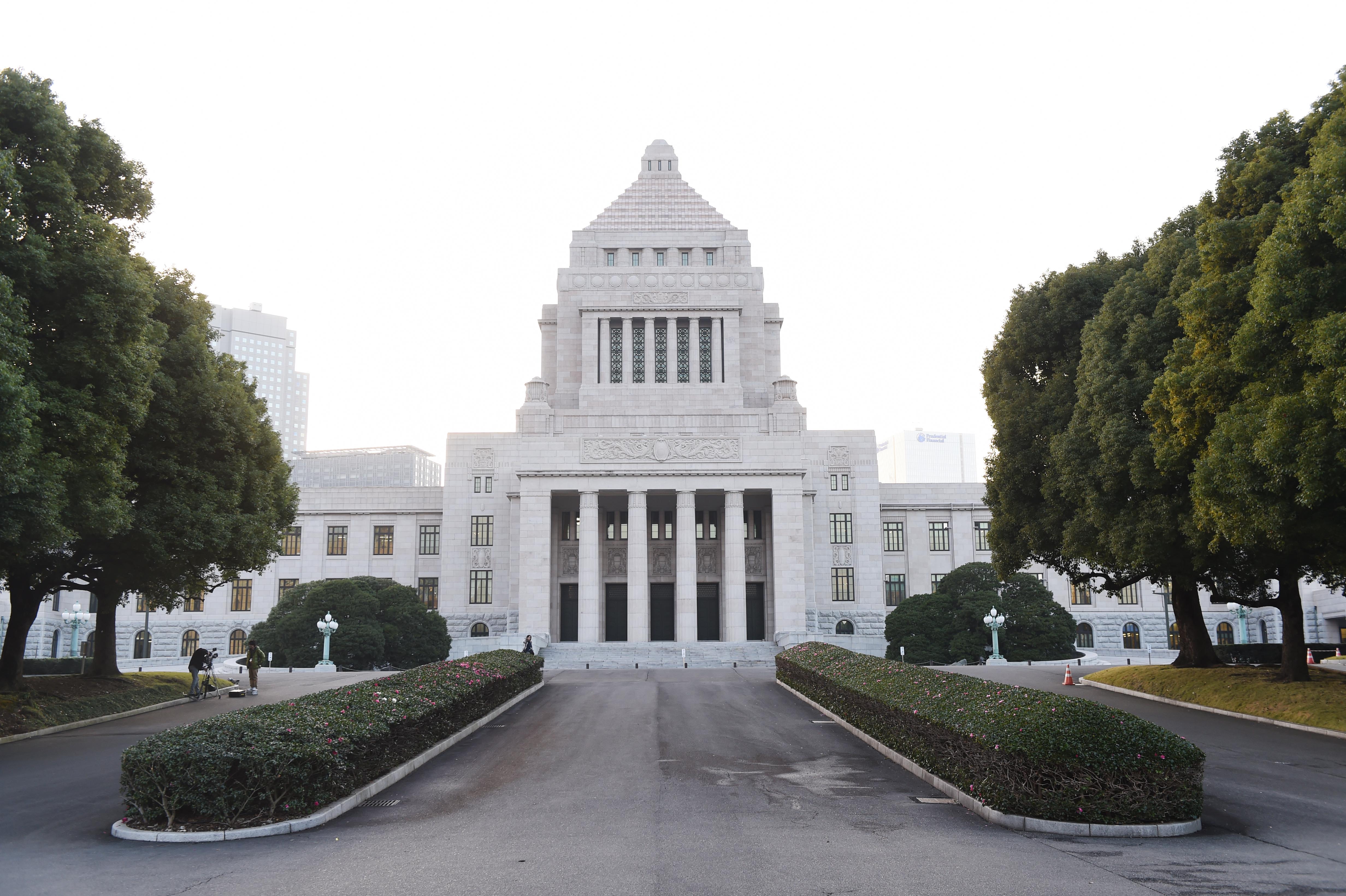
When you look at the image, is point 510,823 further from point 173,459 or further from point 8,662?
point 8,662

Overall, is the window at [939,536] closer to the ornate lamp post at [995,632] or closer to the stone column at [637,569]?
the ornate lamp post at [995,632]

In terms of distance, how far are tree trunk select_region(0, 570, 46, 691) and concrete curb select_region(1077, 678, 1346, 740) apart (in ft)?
95.4

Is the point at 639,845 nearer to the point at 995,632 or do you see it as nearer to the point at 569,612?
the point at 995,632

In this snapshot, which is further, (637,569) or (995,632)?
(637,569)

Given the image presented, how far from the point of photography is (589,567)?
52.1 meters

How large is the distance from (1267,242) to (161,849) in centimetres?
1974

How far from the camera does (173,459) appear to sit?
23.0 metres

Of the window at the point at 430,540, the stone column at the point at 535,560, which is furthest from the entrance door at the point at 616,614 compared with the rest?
the window at the point at 430,540

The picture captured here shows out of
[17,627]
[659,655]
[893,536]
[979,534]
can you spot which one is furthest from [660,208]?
[17,627]

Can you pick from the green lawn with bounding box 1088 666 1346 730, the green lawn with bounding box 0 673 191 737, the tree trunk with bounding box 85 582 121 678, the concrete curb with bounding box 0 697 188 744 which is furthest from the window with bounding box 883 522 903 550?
the tree trunk with bounding box 85 582 121 678

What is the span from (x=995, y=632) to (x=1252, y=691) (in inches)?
998

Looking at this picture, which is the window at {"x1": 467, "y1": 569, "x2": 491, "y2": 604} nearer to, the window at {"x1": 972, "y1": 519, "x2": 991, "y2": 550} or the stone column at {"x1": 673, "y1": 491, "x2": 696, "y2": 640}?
the stone column at {"x1": 673, "y1": 491, "x2": 696, "y2": 640}

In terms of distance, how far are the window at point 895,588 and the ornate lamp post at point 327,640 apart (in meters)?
36.9

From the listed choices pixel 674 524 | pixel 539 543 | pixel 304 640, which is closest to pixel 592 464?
pixel 539 543
